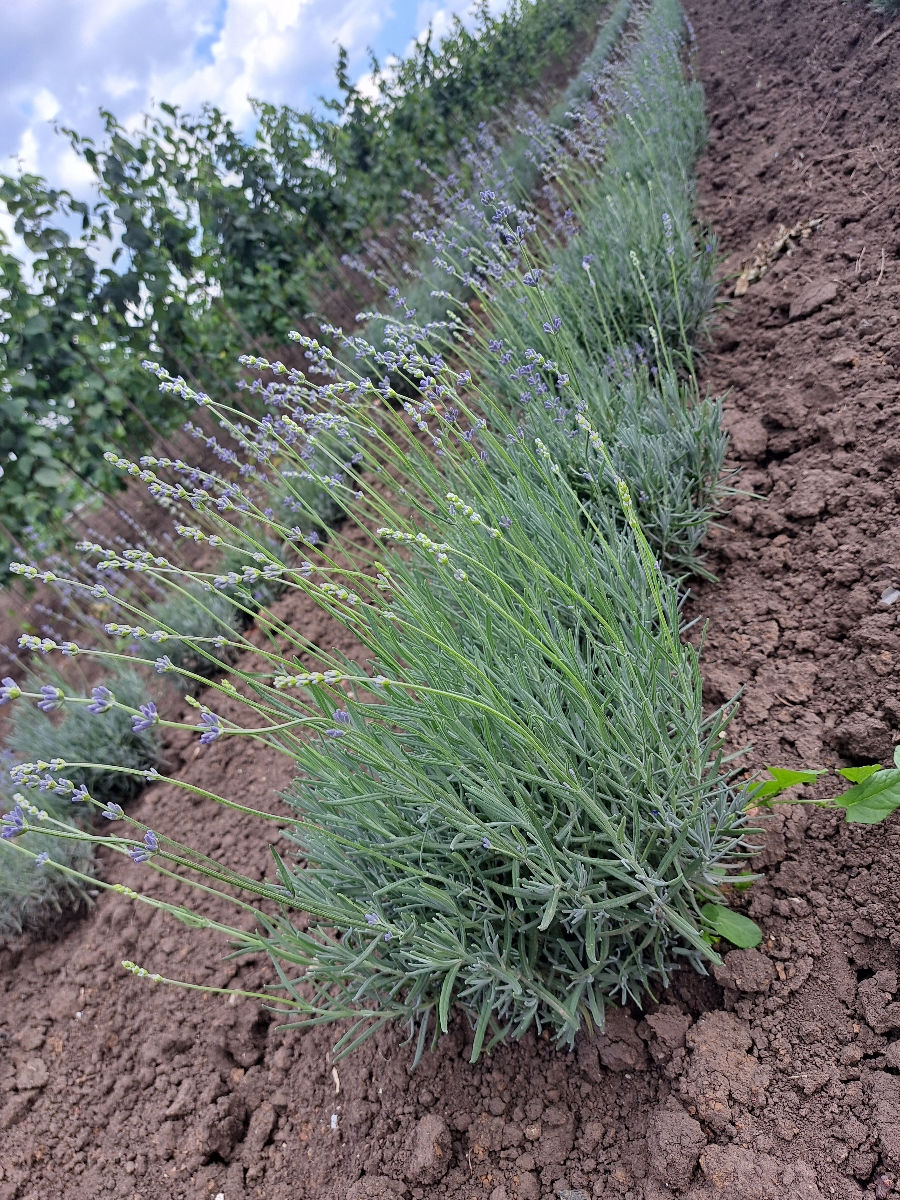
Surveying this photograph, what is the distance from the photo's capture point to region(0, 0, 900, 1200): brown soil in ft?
4.75

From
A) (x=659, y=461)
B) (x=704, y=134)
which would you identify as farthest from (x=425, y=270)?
(x=659, y=461)

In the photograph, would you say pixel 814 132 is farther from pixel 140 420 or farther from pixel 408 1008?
pixel 140 420

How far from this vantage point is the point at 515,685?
1692mm

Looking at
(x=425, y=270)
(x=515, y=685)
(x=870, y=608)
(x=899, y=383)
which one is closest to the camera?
(x=515, y=685)

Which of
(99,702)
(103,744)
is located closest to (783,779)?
(99,702)

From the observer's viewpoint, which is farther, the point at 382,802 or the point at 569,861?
the point at 382,802

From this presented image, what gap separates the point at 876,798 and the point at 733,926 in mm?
399

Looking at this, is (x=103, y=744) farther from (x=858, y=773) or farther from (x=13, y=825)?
(x=858, y=773)

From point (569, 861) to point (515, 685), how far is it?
38 centimetres

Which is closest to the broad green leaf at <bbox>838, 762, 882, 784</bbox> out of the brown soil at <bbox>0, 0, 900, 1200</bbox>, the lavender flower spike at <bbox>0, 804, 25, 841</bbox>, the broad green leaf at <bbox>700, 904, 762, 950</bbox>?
the brown soil at <bbox>0, 0, 900, 1200</bbox>

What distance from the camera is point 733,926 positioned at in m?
1.63

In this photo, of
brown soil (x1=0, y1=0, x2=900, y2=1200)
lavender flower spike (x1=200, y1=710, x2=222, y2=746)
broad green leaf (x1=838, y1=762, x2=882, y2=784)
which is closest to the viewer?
lavender flower spike (x1=200, y1=710, x2=222, y2=746)

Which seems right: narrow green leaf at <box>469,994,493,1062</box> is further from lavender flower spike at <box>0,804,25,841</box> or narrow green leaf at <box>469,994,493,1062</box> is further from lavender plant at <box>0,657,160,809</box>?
lavender plant at <box>0,657,160,809</box>

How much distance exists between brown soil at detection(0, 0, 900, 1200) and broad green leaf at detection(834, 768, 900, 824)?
0.13 meters
